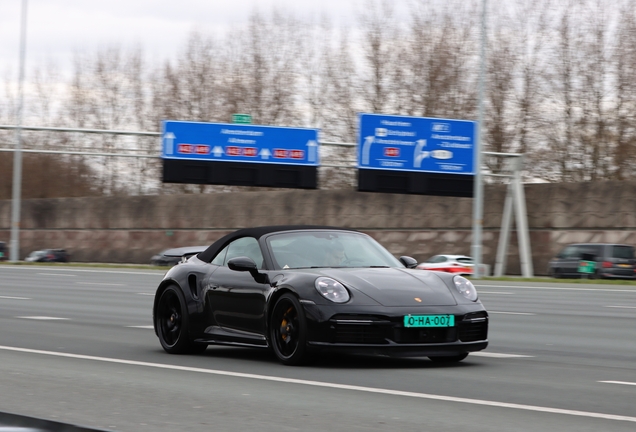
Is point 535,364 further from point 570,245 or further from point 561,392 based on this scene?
point 570,245

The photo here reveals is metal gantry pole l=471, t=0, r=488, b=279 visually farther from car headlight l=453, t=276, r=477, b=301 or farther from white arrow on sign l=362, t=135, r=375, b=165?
car headlight l=453, t=276, r=477, b=301

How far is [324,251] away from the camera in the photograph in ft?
32.6

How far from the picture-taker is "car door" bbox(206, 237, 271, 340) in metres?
9.62

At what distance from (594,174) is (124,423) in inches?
1758

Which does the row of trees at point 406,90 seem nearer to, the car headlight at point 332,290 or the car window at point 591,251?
the car window at point 591,251

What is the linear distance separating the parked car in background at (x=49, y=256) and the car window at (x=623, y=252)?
108 ft

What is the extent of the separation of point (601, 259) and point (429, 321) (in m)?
29.7

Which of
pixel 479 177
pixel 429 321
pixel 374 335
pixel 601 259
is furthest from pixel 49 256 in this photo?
pixel 429 321

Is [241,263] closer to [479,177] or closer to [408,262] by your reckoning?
[408,262]

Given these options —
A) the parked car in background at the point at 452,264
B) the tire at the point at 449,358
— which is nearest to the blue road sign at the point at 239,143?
the parked car in background at the point at 452,264

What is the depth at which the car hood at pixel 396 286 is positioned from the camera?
897 cm

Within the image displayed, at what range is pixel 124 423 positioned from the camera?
630 centimetres

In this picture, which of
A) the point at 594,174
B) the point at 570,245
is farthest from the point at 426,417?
the point at 594,174

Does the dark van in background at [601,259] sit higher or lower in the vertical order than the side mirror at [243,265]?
lower
